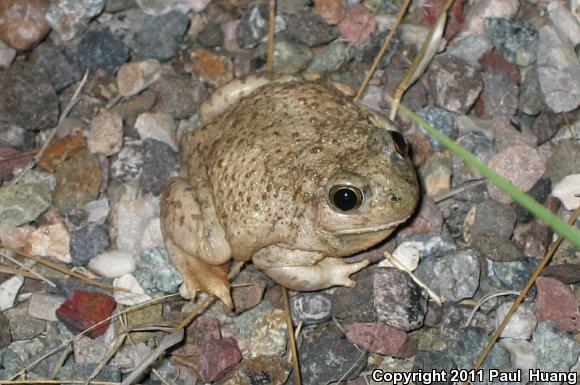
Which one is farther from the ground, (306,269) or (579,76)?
(579,76)

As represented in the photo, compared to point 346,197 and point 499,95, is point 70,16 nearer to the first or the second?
point 346,197

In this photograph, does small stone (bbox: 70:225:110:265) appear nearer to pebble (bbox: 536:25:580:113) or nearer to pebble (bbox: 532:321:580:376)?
pebble (bbox: 532:321:580:376)

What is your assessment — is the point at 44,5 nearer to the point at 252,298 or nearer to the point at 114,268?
the point at 114,268

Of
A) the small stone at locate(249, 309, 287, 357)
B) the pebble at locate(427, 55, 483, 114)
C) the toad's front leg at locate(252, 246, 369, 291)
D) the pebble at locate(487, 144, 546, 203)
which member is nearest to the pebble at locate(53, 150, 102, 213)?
the toad's front leg at locate(252, 246, 369, 291)

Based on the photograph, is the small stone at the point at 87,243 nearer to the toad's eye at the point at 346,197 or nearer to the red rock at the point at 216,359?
the red rock at the point at 216,359

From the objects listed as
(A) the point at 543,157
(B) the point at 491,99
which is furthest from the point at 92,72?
(A) the point at 543,157

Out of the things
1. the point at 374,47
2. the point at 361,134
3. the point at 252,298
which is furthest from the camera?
the point at 374,47
